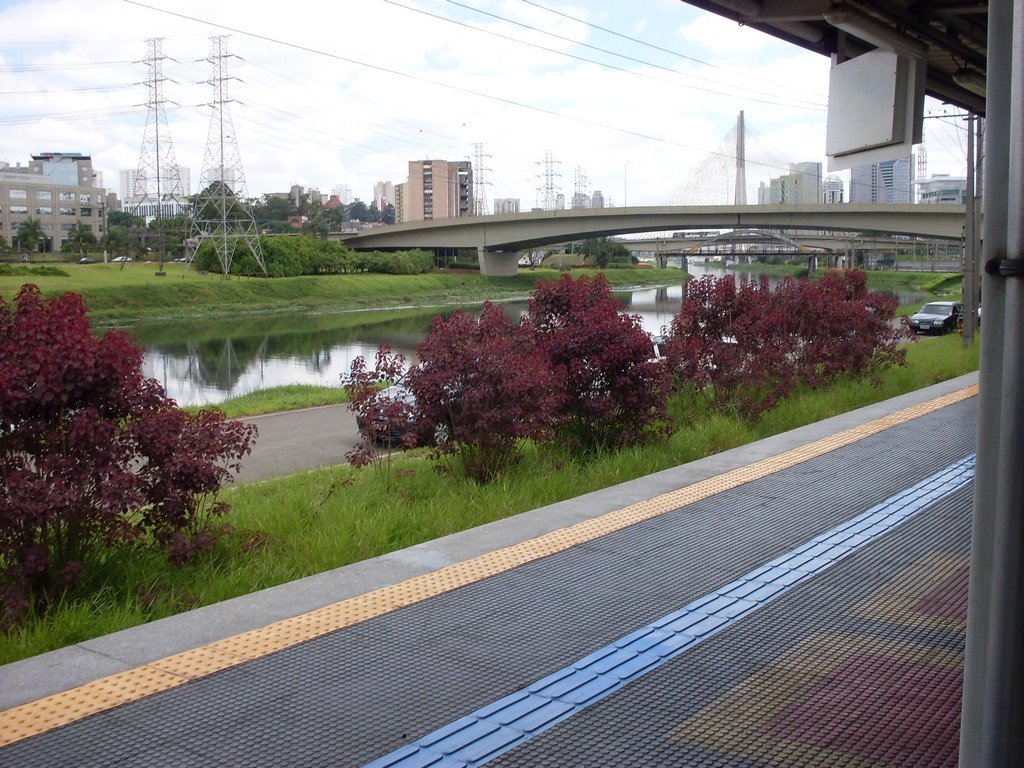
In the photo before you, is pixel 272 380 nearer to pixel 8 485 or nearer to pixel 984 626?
pixel 8 485

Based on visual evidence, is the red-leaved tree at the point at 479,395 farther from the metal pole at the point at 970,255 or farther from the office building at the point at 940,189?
the office building at the point at 940,189

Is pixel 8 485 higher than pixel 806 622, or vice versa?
pixel 8 485

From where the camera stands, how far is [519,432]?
8.63 meters

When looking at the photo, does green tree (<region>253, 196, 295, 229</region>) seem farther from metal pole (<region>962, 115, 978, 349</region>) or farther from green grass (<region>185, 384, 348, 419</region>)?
metal pole (<region>962, 115, 978, 349</region>)

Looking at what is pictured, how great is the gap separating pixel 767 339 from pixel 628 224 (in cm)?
4618

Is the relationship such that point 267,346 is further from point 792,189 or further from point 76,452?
point 792,189

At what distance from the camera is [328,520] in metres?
7.17

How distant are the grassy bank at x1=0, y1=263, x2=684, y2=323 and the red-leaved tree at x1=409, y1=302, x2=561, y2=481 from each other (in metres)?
34.3

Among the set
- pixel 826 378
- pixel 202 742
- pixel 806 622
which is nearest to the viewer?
pixel 202 742

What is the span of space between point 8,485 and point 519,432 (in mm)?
4186

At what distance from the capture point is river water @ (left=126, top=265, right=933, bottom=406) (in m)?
28.6

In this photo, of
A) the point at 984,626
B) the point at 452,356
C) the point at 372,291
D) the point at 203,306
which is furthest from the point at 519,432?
the point at 372,291

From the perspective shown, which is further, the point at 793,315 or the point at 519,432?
the point at 793,315

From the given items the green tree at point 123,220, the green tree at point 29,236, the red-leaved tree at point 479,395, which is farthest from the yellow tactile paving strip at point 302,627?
the green tree at point 123,220
